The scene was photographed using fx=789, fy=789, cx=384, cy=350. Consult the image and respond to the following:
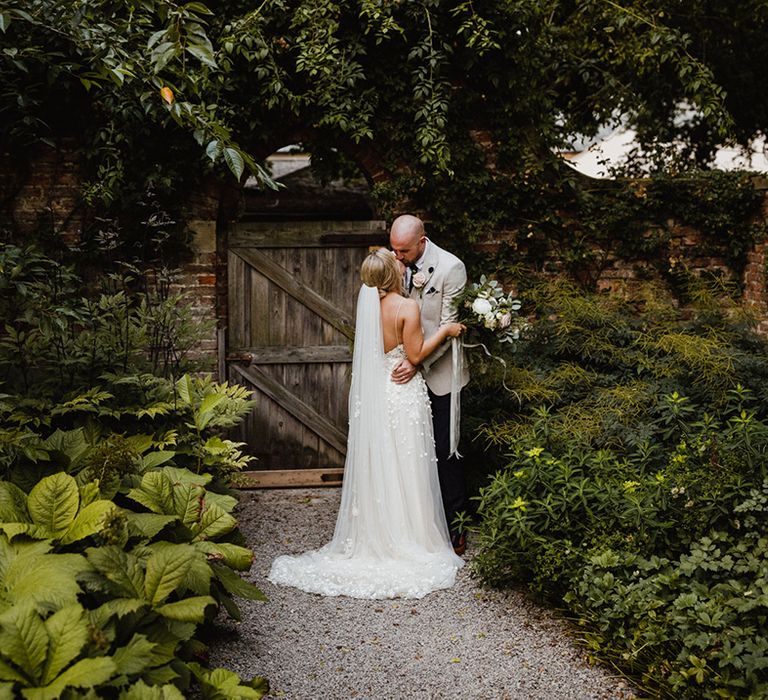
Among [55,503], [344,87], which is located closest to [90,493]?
[55,503]

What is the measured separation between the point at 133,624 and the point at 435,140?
4.73m

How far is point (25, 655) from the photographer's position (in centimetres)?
253

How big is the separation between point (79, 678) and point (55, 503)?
1112 mm

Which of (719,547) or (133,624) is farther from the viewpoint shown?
(719,547)

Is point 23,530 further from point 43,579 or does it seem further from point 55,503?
point 43,579

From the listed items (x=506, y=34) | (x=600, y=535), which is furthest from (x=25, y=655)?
(x=506, y=34)

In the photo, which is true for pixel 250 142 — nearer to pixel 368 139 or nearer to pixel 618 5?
pixel 368 139

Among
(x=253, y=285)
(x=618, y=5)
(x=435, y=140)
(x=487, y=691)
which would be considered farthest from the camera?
(x=618, y=5)

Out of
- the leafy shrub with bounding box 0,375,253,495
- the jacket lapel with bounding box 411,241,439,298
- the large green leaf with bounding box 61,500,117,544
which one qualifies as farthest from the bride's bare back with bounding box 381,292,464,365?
the large green leaf with bounding box 61,500,117,544

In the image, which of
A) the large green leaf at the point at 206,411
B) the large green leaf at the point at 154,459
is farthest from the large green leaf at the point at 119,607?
the large green leaf at the point at 206,411

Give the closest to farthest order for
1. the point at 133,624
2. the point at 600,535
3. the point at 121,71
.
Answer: the point at 133,624
the point at 121,71
the point at 600,535

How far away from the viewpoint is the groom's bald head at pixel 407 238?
18.0 ft

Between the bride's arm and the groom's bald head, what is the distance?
46cm

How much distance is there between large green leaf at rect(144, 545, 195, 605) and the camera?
10.0 ft
